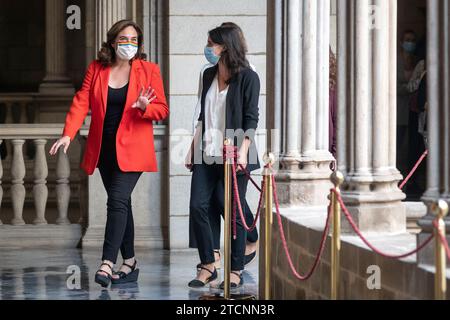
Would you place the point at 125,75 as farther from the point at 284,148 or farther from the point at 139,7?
the point at 139,7

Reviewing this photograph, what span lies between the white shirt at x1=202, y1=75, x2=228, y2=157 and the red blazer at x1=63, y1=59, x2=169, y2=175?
372 mm

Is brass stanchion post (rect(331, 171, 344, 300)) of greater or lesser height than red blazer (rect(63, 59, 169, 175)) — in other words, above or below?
below

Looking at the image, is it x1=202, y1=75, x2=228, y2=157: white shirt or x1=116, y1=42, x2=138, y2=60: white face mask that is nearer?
x1=202, y1=75, x2=228, y2=157: white shirt

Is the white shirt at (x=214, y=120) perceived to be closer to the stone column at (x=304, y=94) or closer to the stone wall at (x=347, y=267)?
the stone column at (x=304, y=94)

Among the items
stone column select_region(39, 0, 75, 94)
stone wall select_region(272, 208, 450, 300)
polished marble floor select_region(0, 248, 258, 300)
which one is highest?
stone column select_region(39, 0, 75, 94)

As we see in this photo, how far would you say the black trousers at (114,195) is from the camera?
10.5 metres

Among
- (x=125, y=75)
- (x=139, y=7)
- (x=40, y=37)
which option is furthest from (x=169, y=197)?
(x=40, y=37)

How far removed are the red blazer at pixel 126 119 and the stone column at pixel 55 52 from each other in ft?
30.3

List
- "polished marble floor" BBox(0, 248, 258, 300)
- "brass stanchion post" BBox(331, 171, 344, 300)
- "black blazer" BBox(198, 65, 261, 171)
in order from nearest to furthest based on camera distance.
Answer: "brass stanchion post" BBox(331, 171, 344, 300) → "polished marble floor" BBox(0, 248, 258, 300) → "black blazer" BBox(198, 65, 261, 171)

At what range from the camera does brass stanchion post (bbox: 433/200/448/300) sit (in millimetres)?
6195

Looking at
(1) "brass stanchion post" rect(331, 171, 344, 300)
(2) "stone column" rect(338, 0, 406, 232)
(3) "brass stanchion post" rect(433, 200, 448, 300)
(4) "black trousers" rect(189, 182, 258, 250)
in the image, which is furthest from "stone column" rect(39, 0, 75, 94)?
(3) "brass stanchion post" rect(433, 200, 448, 300)

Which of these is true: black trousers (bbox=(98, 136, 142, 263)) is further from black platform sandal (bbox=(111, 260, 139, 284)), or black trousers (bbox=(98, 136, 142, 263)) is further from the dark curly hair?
the dark curly hair

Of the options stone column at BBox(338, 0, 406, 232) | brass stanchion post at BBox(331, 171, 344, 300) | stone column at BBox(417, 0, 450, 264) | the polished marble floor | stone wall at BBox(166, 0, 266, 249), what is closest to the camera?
stone column at BBox(417, 0, 450, 264)

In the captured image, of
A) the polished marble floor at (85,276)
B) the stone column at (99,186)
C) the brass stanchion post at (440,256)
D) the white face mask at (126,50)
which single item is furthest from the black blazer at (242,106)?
the brass stanchion post at (440,256)
